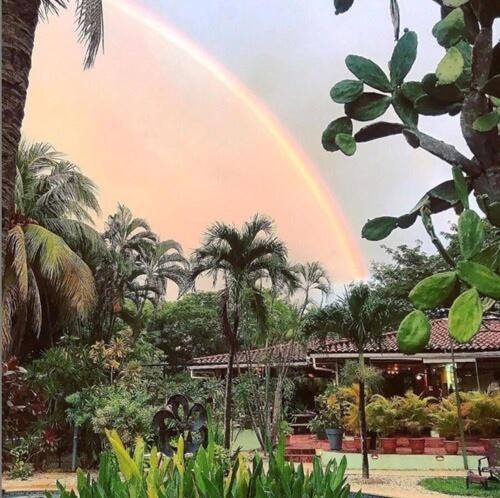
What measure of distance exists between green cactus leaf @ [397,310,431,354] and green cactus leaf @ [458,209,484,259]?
50 millimetres

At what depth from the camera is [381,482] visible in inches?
150

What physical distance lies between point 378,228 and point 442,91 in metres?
0.11

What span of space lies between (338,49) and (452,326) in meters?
2.02

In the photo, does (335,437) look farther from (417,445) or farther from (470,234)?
(470,234)

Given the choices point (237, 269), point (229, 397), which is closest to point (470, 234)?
point (237, 269)

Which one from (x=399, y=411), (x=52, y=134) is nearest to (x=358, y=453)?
(x=399, y=411)

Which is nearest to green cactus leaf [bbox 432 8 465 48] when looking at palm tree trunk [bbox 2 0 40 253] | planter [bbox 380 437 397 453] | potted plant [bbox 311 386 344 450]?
palm tree trunk [bbox 2 0 40 253]

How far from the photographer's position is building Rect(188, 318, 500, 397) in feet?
15.8

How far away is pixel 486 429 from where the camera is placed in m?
4.64

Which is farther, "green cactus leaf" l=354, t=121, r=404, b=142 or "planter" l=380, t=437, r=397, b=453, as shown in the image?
"planter" l=380, t=437, r=397, b=453

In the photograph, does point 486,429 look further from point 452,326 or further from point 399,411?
point 452,326

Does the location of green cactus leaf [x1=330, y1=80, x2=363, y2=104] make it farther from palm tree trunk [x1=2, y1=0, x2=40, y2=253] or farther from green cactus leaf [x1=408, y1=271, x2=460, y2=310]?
palm tree trunk [x1=2, y1=0, x2=40, y2=253]

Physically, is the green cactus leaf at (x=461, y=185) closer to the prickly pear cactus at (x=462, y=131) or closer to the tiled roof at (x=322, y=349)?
the prickly pear cactus at (x=462, y=131)

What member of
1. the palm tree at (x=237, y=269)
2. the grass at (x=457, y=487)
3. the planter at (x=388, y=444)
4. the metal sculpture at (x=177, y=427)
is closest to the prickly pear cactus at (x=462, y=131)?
the metal sculpture at (x=177, y=427)
